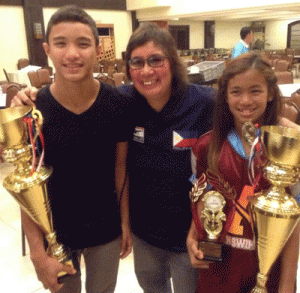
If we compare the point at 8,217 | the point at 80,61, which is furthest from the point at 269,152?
the point at 8,217

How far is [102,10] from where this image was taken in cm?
1328

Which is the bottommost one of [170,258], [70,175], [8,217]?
[8,217]

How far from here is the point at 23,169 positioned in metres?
1.03

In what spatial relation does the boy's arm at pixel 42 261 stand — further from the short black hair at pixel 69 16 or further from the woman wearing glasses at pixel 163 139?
the short black hair at pixel 69 16

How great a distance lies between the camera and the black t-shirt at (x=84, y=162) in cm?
117

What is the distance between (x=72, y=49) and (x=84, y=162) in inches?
16.5

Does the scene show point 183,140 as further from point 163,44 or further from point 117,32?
point 117,32

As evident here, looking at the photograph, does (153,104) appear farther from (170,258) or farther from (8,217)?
(8,217)

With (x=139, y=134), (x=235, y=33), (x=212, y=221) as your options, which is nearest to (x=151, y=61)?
(x=139, y=134)

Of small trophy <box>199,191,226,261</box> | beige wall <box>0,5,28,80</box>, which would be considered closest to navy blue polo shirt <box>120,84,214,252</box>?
small trophy <box>199,191,226,261</box>

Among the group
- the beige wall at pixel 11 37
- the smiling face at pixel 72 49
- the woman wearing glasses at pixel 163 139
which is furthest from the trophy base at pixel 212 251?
the beige wall at pixel 11 37

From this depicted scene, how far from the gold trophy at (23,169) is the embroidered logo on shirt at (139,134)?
1.33 ft

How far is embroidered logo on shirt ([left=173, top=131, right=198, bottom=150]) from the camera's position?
49.6 inches

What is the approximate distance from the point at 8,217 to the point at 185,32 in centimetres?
1675
